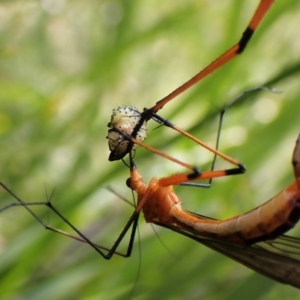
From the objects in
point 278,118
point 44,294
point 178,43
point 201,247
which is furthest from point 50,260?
point 178,43

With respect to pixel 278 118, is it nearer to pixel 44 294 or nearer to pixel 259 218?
pixel 259 218

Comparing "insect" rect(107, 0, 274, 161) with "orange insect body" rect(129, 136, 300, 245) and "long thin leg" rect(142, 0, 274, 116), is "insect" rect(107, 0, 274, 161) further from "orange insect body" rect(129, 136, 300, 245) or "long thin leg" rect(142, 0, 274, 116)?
"orange insect body" rect(129, 136, 300, 245)

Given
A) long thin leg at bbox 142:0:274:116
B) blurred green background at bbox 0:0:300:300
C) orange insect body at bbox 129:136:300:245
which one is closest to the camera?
long thin leg at bbox 142:0:274:116

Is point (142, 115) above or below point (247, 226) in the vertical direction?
above

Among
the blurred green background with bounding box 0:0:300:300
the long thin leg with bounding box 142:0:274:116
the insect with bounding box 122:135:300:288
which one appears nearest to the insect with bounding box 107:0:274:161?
the long thin leg with bounding box 142:0:274:116

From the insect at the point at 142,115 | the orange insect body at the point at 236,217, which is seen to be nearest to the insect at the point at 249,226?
the orange insect body at the point at 236,217

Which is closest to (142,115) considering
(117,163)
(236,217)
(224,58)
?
(224,58)

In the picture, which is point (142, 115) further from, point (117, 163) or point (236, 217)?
point (117, 163)
